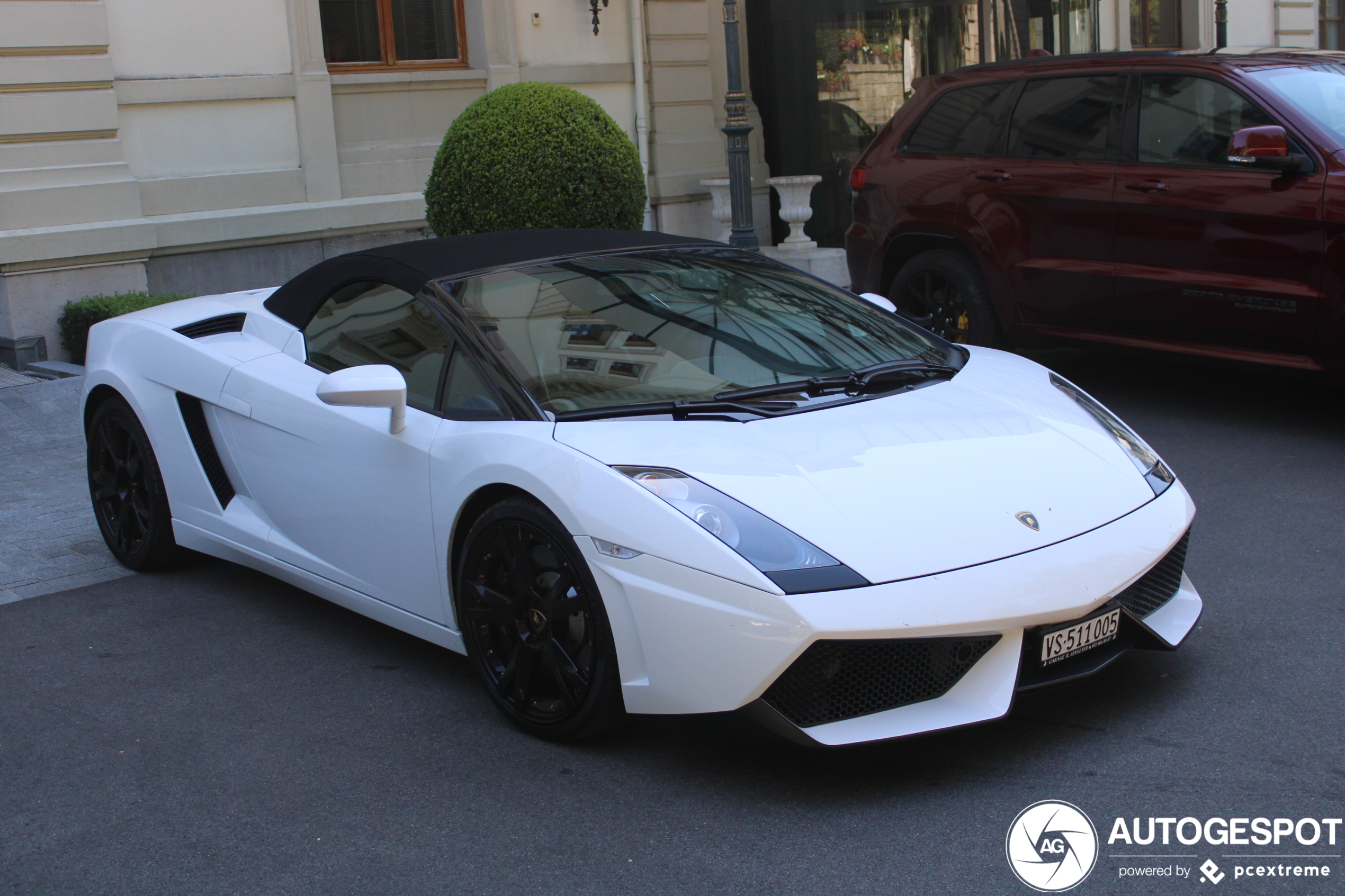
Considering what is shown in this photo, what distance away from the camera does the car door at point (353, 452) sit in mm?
3758

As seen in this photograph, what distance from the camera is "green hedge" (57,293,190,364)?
9078mm

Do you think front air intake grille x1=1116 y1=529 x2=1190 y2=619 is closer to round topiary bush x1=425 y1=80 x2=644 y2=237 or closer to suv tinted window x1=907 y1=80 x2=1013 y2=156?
suv tinted window x1=907 y1=80 x2=1013 y2=156

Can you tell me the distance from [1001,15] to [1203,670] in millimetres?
13239

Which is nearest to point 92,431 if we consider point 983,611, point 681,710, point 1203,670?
point 681,710

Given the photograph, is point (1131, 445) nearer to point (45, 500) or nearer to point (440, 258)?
point (440, 258)

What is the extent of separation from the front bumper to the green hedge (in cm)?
694

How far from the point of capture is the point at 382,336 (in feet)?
13.6

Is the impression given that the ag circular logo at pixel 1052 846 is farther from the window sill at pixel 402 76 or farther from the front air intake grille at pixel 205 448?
the window sill at pixel 402 76

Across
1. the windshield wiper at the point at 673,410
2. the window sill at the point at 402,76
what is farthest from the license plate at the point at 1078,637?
the window sill at the point at 402,76

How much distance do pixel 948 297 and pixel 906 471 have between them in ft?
15.0

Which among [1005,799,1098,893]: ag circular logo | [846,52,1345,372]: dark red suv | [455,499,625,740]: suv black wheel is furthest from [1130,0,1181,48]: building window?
[1005,799,1098,893]: ag circular logo

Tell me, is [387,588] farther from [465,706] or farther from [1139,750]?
[1139,750]

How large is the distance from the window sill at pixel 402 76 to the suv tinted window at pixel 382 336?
7.36 metres

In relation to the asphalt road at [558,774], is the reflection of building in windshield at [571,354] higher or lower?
higher
